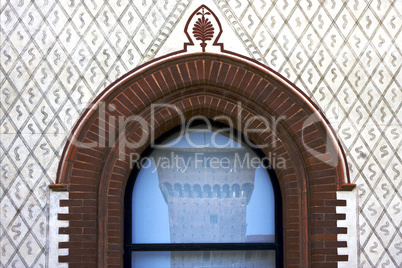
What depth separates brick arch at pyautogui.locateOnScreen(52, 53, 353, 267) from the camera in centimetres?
511

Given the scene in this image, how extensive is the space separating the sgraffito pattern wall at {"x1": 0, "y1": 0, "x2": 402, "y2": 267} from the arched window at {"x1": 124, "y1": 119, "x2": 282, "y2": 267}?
0.81m

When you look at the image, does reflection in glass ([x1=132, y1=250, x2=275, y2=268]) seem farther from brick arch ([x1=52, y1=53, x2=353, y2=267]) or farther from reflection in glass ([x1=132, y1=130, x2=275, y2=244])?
brick arch ([x1=52, y1=53, x2=353, y2=267])

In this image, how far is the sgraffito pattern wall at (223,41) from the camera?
5.16 meters

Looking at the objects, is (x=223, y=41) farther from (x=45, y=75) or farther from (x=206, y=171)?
(x=45, y=75)

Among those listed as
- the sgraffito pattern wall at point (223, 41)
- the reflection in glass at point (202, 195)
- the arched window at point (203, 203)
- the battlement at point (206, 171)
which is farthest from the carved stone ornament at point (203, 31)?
the battlement at point (206, 171)

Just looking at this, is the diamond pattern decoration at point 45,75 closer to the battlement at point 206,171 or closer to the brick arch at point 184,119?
the brick arch at point 184,119

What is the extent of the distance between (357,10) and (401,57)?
627mm

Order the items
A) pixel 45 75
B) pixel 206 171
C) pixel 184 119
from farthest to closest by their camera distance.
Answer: pixel 206 171, pixel 184 119, pixel 45 75

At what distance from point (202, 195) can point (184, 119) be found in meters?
A: 0.77

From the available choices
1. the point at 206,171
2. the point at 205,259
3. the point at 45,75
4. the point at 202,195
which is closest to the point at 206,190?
the point at 202,195

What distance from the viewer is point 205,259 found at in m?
5.38

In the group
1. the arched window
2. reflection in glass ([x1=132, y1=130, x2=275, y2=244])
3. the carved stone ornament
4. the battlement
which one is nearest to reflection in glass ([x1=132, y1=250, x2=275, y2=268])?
the arched window

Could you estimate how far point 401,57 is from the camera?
5.37 meters

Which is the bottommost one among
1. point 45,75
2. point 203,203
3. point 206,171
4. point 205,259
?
point 205,259
